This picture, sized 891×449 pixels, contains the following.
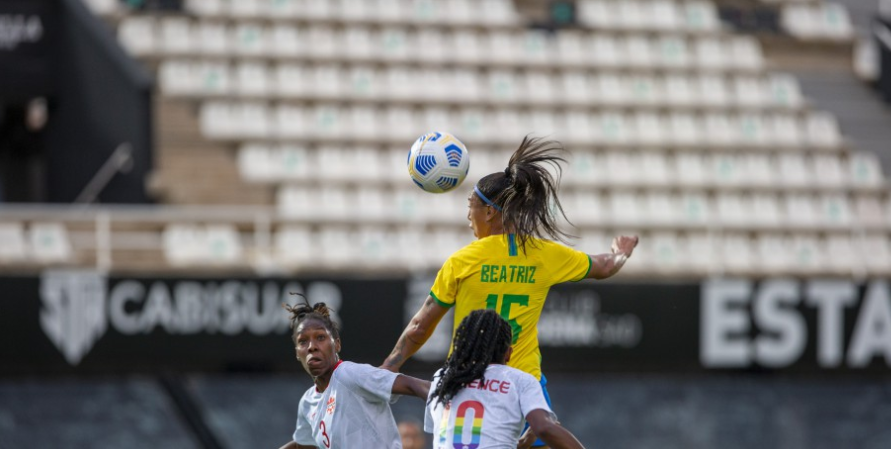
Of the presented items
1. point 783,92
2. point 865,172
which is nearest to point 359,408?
point 865,172

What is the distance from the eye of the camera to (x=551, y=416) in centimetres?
594

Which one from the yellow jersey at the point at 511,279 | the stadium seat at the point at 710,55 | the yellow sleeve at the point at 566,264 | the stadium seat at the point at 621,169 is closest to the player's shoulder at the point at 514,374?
the yellow jersey at the point at 511,279

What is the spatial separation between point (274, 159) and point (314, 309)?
10873 millimetres

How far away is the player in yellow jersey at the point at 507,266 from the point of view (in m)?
6.77

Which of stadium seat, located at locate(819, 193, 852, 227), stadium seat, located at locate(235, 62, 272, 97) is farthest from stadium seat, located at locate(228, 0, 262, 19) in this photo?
stadium seat, located at locate(819, 193, 852, 227)

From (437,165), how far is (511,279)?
89 cm

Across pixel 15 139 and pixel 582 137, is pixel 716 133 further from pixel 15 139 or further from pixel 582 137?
pixel 15 139

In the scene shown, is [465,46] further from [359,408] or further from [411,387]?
[411,387]

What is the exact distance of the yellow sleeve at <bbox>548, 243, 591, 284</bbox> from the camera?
6.90m

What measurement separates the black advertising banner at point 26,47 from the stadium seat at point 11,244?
2.58m

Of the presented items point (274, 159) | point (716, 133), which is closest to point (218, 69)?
point (274, 159)

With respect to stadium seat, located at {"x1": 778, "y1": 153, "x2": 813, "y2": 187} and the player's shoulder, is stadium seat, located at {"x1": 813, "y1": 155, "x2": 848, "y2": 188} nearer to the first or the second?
stadium seat, located at {"x1": 778, "y1": 153, "x2": 813, "y2": 187}

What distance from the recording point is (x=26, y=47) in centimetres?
1672

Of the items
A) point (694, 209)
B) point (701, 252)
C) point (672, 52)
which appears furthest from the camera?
point (672, 52)
